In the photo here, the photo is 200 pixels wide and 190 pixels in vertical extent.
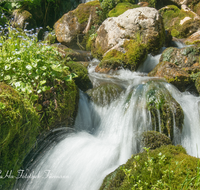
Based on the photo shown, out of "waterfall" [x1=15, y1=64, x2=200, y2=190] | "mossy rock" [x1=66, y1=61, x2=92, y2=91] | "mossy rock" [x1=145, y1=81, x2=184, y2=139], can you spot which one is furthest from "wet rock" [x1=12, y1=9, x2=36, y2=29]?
"mossy rock" [x1=145, y1=81, x2=184, y2=139]

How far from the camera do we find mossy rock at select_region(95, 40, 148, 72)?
7562 millimetres

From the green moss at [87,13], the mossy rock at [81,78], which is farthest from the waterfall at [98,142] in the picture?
the green moss at [87,13]

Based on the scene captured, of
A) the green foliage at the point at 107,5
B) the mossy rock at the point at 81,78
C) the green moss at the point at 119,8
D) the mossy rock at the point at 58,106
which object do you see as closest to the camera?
the mossy rock at the point at 58,106

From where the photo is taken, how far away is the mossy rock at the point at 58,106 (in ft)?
10.0

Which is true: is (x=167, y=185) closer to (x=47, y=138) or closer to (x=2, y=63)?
(x=47, y=138)

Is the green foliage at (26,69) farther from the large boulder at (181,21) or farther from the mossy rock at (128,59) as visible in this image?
the large boulder at (181,21)

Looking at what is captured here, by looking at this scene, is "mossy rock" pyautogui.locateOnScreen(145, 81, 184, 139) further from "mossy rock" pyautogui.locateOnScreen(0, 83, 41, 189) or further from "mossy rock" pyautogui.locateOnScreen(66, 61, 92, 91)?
"mossy rock" pyautogui.locateOnScreen(0, 83, 41, 189)

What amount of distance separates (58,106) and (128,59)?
530 cm

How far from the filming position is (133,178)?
1.75 meters

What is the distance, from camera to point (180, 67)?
7.17m

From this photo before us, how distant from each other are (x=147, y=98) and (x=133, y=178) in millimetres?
2939

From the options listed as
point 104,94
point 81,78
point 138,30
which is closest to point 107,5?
point 138,30

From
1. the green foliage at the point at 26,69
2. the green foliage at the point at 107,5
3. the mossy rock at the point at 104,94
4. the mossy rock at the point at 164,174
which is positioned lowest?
the mossy rock at the point at 104,94

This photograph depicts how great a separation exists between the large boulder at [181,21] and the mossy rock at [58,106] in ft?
40.6
